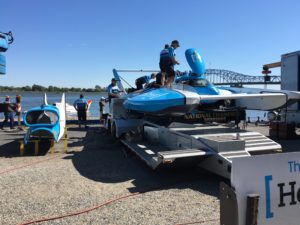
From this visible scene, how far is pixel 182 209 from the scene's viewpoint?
4059 mm

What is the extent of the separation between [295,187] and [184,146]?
13.6 feet

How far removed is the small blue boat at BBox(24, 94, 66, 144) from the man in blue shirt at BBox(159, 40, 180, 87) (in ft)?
10.4

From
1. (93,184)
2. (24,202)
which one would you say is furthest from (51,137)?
(24,202)

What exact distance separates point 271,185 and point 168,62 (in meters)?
6.73

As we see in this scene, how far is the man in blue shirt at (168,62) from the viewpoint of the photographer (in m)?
8.12

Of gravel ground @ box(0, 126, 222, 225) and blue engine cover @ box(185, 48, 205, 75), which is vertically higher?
blue engine cover @ box(185, 48, 205, 75)

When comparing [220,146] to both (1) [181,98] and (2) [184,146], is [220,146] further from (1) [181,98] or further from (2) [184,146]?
(1) [181,98]

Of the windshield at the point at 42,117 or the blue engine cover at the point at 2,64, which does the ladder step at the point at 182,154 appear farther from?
the blue engine cover at the point at 2,64

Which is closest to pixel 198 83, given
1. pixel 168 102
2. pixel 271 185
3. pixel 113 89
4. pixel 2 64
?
pixel 168 102

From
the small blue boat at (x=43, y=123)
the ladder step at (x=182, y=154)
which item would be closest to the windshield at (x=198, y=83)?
the ladder step at (x=182, y=154)

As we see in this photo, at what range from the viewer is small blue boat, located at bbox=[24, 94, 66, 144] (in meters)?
8.01

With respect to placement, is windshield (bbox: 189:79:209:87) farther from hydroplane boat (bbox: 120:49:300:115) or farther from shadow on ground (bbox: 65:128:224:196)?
shadow on ground (bbox: 65:128:224:196)

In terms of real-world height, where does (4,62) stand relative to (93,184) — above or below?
above

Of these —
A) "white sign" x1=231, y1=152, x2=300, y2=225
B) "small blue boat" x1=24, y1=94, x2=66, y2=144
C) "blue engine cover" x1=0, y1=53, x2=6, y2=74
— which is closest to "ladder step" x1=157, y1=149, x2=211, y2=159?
"white sign" x1=231, y1=152, x2=300, y2=225
